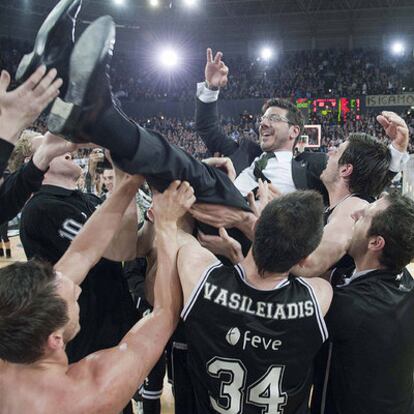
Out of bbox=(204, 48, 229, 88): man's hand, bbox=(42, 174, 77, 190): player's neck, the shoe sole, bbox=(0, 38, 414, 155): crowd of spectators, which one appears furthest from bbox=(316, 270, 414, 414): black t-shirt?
bbox=(0, 38, 414, 155): crowd of spectators

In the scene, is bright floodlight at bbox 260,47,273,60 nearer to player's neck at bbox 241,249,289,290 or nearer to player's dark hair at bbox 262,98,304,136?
player's dark hair at bbox 262,98,304,136

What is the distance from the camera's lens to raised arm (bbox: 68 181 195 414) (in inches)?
57.7

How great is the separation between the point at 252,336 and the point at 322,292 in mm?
324

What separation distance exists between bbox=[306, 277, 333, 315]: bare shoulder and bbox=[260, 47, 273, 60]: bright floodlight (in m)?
23.2

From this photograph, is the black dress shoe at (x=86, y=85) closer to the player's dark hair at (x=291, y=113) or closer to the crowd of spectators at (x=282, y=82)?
the player's dark hair at (x=291, y=113)

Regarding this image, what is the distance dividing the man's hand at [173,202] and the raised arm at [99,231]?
152 mm

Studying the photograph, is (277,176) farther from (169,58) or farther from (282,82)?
(169,58)

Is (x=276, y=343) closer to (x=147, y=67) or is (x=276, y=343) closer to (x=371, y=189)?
(x=371, y=189)

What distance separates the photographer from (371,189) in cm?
245

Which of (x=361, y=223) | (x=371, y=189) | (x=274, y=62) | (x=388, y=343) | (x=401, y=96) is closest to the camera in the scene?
(x=388, y=343)

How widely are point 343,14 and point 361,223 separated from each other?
22.1 m

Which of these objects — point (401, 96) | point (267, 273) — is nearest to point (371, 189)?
point (267, 273)

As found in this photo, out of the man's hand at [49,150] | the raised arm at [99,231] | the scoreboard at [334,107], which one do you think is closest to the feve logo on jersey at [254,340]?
the raised arm at [99,231]

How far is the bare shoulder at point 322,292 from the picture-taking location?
1.64m
